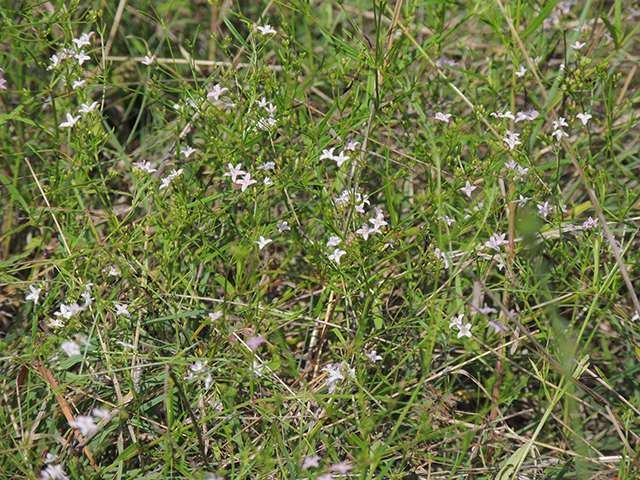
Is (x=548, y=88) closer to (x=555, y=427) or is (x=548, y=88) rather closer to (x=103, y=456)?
(x=555, y=427)

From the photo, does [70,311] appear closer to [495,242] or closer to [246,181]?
[246,181]

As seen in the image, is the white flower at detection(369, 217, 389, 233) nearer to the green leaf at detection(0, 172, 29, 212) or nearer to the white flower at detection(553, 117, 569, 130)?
the white flower at detection(553, 117, 569, 130)

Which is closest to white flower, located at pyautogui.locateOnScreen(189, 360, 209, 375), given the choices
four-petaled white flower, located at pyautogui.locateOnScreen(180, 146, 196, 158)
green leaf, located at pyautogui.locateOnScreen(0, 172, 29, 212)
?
four-petaled white flower, located at pyautogui.locateOnScreen(180, 146, 196, 158)

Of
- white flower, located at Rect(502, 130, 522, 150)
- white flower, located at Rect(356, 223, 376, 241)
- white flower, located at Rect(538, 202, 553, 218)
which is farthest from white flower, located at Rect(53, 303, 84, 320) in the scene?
white flower, located at Rect(538, 202, 553, 218)

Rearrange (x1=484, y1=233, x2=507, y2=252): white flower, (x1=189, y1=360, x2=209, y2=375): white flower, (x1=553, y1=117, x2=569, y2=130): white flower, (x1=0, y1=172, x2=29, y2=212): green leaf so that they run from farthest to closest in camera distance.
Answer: (x1=0, y1=172, x2=29, y2=212): green leaf
(x1=484, y1=233, x2=507, y2=252): white flower
(x1=553, y1=117, x2=569, y2=130): white flower
(x1=189, y1=360, x2=209, y2=375): white flower

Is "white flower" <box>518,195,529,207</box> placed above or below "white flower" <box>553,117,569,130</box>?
below

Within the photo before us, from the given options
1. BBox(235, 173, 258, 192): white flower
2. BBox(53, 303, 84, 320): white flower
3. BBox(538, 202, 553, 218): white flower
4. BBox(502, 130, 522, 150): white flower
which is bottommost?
BBox(53, 303, 84, 320): white flower

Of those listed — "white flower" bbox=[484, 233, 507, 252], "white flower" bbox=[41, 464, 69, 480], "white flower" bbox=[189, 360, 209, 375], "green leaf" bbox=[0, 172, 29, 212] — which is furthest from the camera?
"green leaf" bbox=[0, 172, 29, 212]

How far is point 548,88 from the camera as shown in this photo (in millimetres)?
3174

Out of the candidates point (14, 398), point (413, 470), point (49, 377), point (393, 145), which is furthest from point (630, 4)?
point (14, 398)

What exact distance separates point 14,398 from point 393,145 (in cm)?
225

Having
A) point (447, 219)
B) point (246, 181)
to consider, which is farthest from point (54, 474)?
point (447, 219)

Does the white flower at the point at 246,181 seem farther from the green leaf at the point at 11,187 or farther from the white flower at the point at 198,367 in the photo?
the green leaf at the point at 11,187

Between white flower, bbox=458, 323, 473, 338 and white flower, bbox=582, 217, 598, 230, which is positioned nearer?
white flower, bbox=458, 323, 473, 338
